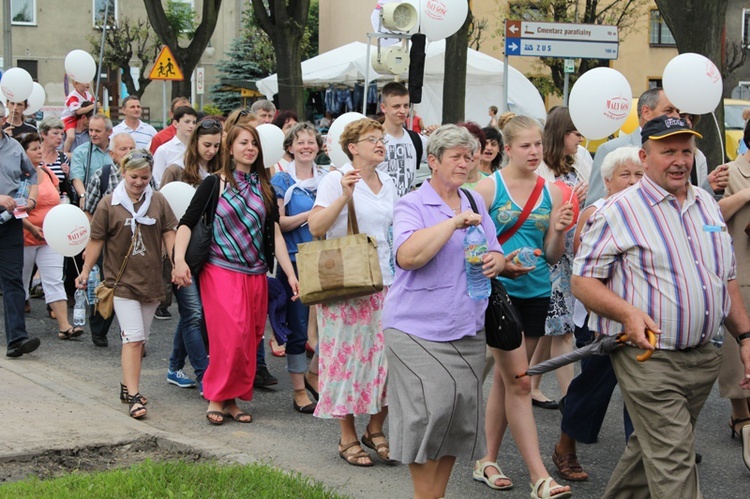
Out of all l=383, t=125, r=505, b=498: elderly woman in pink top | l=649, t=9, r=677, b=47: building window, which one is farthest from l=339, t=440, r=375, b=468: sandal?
l=649, t=9, r=677, b=47: building window

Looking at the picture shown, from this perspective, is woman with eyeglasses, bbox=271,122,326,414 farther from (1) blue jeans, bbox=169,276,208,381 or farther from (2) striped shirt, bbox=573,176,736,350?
(2) striped shirt, bbox=573,176,736,350

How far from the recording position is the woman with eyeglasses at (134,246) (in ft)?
26.1

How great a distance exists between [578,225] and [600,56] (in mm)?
9724

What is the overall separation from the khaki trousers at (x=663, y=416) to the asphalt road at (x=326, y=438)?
4.15ft

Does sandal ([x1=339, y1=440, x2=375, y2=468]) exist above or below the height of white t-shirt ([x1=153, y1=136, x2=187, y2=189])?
below

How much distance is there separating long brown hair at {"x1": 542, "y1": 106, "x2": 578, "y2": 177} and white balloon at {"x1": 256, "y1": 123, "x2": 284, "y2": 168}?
7.32 feet

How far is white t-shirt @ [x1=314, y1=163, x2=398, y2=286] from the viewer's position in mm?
6801

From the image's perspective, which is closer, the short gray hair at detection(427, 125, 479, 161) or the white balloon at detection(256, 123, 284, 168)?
the short gray hair at detection(427, 125, 479, 161)

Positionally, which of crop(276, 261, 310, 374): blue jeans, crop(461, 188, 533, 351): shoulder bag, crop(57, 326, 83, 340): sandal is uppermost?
crop(461, 188, 533, 351): shoulder bag

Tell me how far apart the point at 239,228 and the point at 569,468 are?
2.73m

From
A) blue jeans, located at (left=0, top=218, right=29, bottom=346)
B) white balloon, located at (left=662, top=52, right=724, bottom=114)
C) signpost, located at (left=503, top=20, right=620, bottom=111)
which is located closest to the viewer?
white balloon, located at (left=662, top=52, right=724, bottom=114)

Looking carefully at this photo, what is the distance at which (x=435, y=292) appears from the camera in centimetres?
536

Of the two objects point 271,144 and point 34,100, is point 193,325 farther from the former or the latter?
point 34,100

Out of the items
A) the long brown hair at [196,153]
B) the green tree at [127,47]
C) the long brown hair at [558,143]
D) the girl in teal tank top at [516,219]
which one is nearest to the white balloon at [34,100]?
the long brown hair at [196,153]
